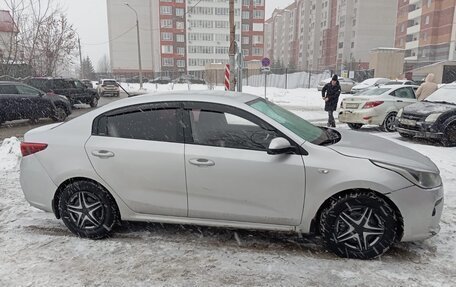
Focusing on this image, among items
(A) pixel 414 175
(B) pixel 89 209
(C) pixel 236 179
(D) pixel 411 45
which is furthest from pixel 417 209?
(D) pixel 411 45

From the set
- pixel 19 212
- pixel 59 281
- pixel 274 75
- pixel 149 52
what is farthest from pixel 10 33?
pixel 149 52

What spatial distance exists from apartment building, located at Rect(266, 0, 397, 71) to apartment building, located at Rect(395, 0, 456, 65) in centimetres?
907

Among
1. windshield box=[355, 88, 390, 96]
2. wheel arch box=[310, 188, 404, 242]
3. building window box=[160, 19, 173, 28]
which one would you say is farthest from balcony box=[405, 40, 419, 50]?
wheel arch box=[310, 188, 404, 242]

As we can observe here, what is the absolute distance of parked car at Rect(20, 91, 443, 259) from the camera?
10.7 feet

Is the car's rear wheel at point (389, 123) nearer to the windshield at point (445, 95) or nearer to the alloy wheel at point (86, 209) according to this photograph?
the windshield at point (445, 95)

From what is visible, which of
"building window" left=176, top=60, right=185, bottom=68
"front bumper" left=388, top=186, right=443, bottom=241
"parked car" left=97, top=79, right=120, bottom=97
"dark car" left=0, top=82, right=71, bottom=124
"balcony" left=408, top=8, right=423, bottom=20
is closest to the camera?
"front bumper" left=388, top=186, right=443, bottom=241

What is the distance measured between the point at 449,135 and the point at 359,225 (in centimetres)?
651

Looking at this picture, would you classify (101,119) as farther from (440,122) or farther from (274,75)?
(274,75)

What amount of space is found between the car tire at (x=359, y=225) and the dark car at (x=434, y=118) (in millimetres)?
6183

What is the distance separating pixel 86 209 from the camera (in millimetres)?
3805

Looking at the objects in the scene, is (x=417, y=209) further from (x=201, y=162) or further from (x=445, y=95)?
(x=445, y=95)

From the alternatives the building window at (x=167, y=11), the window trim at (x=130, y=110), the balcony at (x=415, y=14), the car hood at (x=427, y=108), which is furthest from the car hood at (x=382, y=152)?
the building window at (x=167, y=11)

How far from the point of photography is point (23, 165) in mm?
3957

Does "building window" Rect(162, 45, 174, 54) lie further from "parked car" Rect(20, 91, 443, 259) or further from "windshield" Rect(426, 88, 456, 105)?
"parked car" Rect(20, 91, 443, 259)
